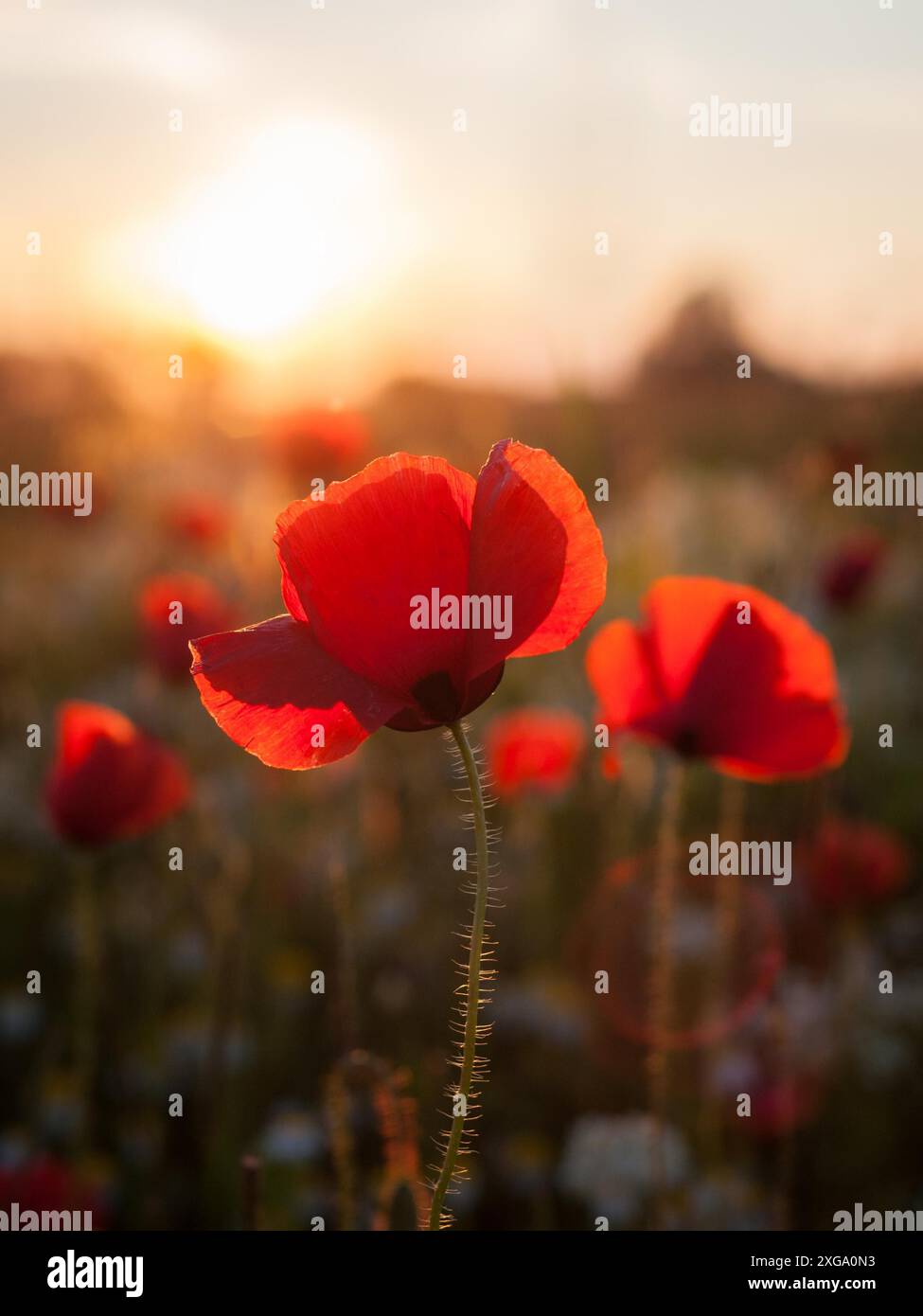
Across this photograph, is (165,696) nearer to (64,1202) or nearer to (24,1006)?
(24,1006)

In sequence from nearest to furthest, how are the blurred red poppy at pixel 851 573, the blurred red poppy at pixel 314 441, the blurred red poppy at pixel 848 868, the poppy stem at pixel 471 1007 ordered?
the poppy stem at pixel 471 1007
the blurred red poppy at pixel 848 868
the blurred red poppy at pixel 851 573
the blurred red poppy at pixel 314 441

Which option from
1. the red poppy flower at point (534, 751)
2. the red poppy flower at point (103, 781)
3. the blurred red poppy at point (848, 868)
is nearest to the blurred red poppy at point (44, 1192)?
the red poppy flower at point (103, 781)

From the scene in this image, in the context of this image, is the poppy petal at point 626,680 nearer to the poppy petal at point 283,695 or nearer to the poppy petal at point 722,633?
the poppy petal at point 722,633

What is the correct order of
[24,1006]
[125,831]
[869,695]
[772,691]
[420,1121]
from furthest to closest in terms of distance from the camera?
[869,695], [24,1006], [420,1121], [125,831], [772,691]

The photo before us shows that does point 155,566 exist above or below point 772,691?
above
